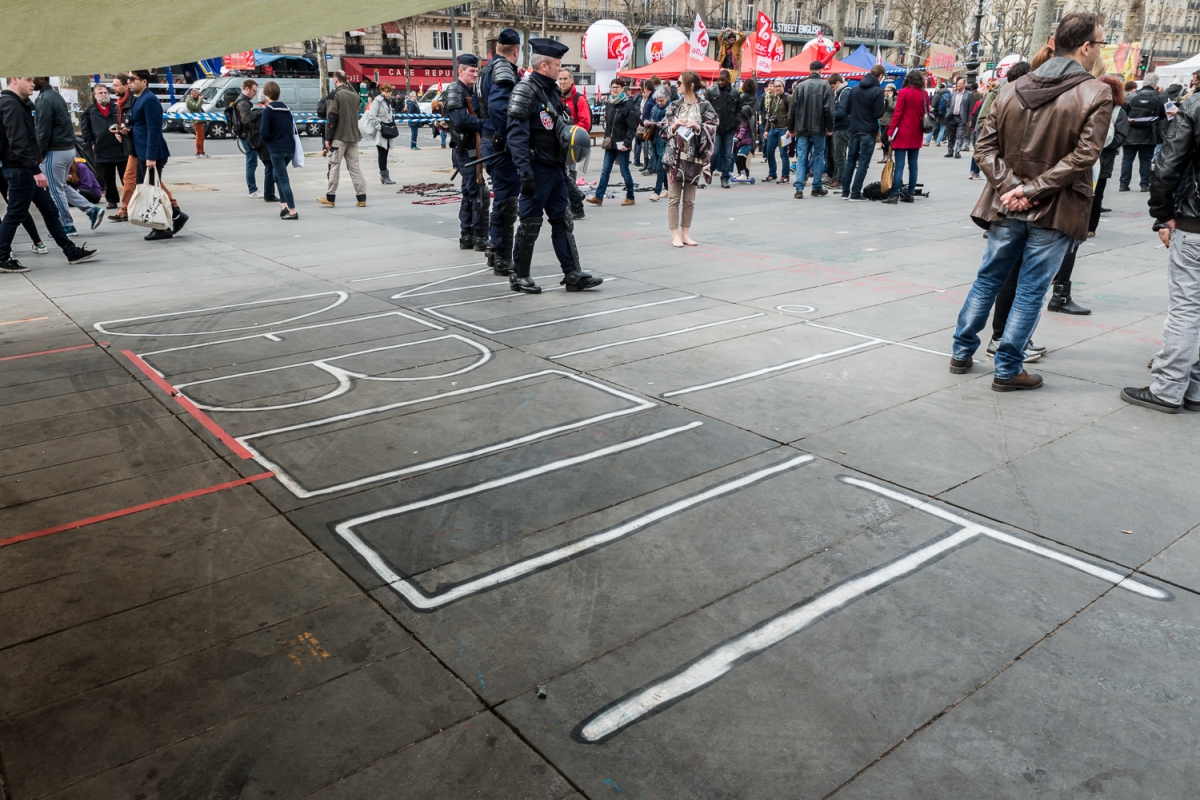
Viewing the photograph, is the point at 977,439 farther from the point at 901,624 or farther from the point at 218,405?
the point at 218,405

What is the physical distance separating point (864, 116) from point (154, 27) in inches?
496

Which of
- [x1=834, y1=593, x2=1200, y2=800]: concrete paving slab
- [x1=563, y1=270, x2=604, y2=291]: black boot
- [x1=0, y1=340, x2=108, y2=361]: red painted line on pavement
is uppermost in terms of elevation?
[x1=563, y1=270, x2=604, y2=291]: black boot

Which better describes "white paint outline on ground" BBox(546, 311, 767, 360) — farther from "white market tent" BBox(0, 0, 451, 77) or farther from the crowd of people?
"white market tent" BBox(0, 0, 451, 77)

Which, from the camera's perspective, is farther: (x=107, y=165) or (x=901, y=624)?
(x=107, y=165)

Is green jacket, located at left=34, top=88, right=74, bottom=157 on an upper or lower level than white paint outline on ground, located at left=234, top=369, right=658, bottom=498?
upper

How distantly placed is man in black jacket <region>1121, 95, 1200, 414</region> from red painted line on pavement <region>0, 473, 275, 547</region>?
16.8ft

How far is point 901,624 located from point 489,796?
1.61 metres

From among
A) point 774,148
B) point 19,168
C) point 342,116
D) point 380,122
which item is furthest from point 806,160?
point 19,168

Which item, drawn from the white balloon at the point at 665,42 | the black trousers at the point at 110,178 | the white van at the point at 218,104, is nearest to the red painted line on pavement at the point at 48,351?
the black trousers at the point at 110,178

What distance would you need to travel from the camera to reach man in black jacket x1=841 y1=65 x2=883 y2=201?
1419 cm

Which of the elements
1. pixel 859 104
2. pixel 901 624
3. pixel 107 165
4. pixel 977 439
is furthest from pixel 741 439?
pixel 107 165

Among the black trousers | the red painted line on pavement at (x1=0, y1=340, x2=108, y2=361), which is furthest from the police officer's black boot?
the black trousers

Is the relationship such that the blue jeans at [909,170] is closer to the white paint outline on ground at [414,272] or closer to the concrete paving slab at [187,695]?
the white paint outline on ground at [414,272]

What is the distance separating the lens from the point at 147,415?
17.2ft
